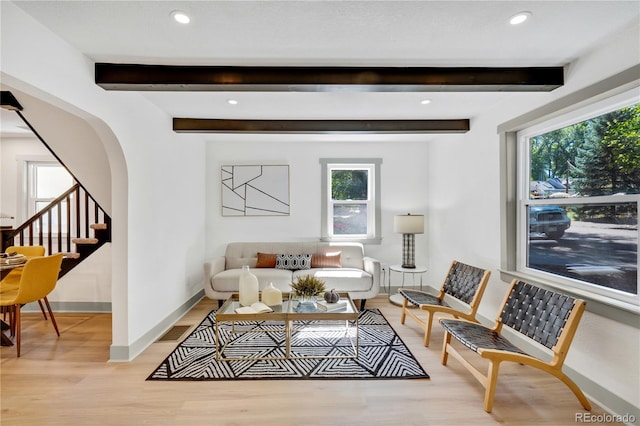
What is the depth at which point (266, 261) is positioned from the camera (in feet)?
14.7

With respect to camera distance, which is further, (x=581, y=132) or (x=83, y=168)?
(x=83, y=168)

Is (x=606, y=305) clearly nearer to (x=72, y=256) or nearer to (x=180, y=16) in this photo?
(x=180, y=16)

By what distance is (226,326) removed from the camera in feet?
11.4

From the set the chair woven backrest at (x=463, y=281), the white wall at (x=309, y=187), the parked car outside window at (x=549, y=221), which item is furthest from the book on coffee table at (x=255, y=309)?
the parked car outside window at (x=549, y=221)

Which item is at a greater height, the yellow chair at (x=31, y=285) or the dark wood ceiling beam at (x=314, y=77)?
the dark wood ceiling beam at (x=314, y=77)

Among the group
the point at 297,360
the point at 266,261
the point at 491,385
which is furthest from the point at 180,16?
the point at 266,261

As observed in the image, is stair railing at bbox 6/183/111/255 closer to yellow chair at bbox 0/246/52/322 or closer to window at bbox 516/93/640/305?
yellow chair at bbox 0/246/52/322

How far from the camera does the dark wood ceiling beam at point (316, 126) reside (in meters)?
3.76

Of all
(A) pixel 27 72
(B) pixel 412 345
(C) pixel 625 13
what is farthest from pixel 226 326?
(C) pixel 625 13

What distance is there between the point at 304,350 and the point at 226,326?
1084 millimetres

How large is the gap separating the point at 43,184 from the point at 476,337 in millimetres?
6066

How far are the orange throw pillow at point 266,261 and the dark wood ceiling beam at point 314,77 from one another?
263cm

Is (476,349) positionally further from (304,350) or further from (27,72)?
(27,72)

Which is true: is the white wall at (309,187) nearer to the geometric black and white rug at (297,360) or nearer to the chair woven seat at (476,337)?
the geometric black and white rug at (297,360)
